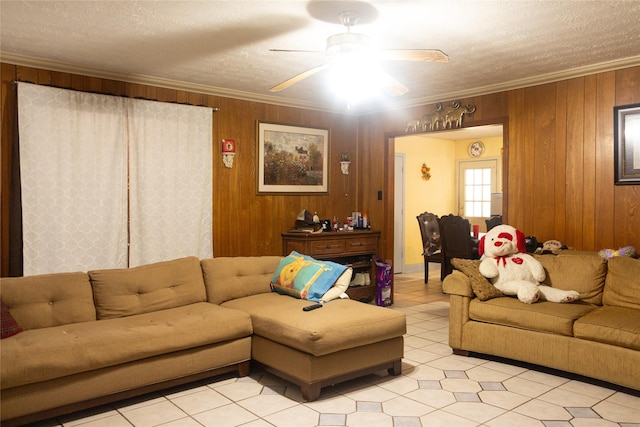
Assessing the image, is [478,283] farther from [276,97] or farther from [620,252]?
[276,97]

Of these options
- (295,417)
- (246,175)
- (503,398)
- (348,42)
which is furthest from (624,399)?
(246,175)

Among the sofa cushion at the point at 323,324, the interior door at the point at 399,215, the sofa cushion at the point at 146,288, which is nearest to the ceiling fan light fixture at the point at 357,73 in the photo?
the sofa cushion at the point at 323,324

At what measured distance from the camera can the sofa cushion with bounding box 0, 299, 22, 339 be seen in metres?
2.91

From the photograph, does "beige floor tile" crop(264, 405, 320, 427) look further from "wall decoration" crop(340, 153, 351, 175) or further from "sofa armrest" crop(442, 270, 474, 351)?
"wall decoration" crop(340, 153, 351, 175)

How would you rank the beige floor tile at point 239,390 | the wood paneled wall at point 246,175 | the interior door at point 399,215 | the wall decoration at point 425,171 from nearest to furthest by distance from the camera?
the beige floor tile at point 239,390 < the wood paneled wall at point 246,175 < the interior door at point 399,215 < the wall decoration at point 425,171

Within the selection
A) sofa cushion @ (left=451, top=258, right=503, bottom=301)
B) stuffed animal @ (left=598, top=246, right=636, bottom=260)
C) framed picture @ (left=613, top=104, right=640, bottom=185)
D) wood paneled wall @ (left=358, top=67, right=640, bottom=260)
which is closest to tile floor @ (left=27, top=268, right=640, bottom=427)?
sofa cushion @ (left=451, top=258, right=503, bottom=301)

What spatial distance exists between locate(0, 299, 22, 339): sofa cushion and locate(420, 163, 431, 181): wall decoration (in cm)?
700

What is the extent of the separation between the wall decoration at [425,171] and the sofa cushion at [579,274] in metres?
4.78

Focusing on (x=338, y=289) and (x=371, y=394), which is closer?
(x=371, y=394)

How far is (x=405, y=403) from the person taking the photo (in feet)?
10.2

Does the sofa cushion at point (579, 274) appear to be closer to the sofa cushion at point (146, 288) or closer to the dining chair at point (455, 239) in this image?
the dining chair at point (455, 239)

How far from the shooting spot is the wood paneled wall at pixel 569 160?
4336 mm

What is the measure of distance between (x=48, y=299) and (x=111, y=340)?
2.12 ft

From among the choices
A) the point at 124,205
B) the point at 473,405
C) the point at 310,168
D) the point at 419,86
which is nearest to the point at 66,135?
the point at 124,205
